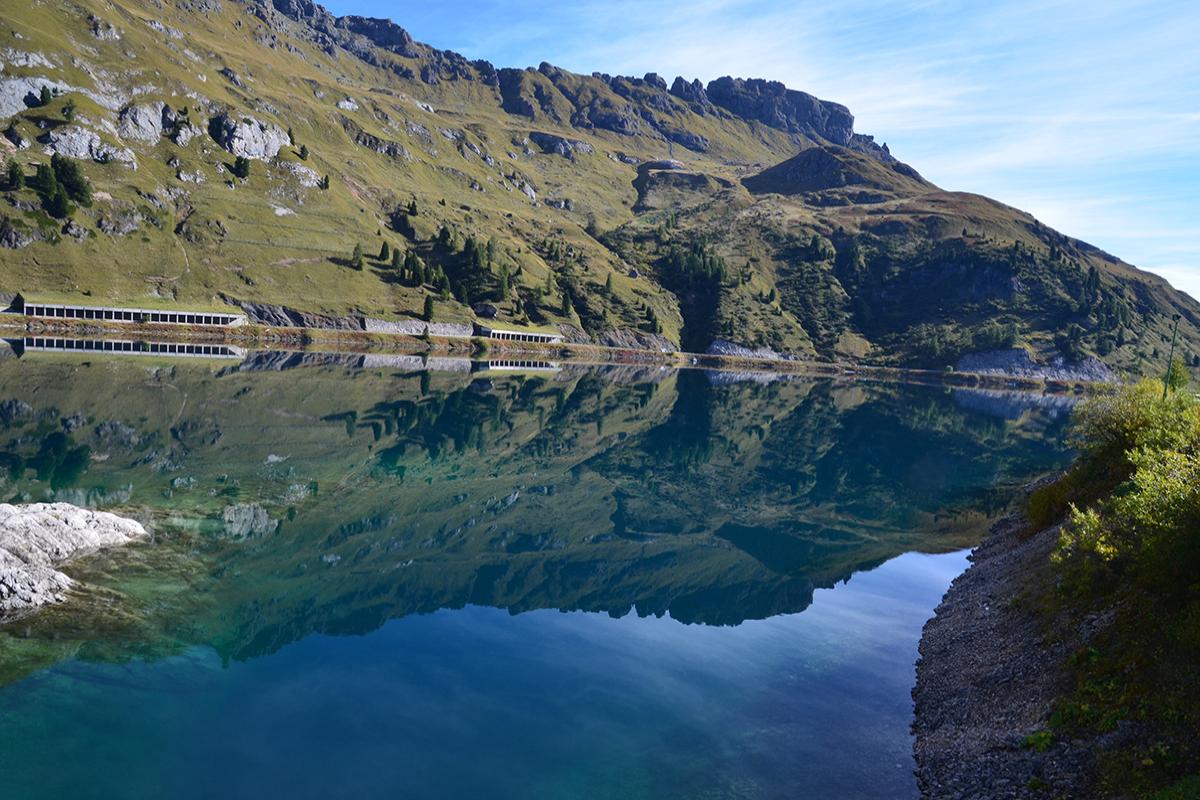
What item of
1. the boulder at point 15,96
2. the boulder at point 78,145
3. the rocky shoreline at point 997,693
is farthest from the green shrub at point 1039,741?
the boulder at point 15,96

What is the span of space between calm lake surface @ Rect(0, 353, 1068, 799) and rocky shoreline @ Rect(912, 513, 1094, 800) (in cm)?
144

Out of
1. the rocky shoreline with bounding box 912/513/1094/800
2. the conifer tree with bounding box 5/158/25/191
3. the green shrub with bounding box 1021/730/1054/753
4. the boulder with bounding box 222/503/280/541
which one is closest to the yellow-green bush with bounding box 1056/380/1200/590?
the rocky shoreline with bounding box 912/513/1094/800

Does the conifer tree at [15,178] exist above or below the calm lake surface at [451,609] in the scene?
above

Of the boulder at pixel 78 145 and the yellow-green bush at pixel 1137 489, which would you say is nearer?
the yellow-green bush at pixel 1137 489

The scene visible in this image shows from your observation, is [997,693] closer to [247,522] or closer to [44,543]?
[44,543]

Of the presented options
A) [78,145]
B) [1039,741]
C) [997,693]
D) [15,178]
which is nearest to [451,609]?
[997,693]

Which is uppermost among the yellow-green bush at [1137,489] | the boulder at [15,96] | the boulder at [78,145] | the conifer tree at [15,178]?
the boulder at [15,96]

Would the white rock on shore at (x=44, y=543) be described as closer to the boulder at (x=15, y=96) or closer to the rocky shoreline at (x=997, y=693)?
the rocky shoreline at (x=997, y=693)

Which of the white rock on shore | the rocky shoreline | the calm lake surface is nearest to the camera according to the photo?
the rocky shoreline

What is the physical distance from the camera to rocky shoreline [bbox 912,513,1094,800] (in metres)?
20.5

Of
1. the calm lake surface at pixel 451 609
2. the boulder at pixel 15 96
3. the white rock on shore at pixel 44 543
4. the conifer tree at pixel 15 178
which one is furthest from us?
the boulder at pixel 15 96

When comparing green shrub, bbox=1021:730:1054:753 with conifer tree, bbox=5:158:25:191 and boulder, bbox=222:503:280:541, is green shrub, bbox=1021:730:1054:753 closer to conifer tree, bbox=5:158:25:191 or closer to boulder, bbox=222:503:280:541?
Result: boulder, bbox=222:503:280:541

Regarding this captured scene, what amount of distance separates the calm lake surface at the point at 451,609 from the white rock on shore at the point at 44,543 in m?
1.21

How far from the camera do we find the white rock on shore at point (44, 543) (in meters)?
29.1
